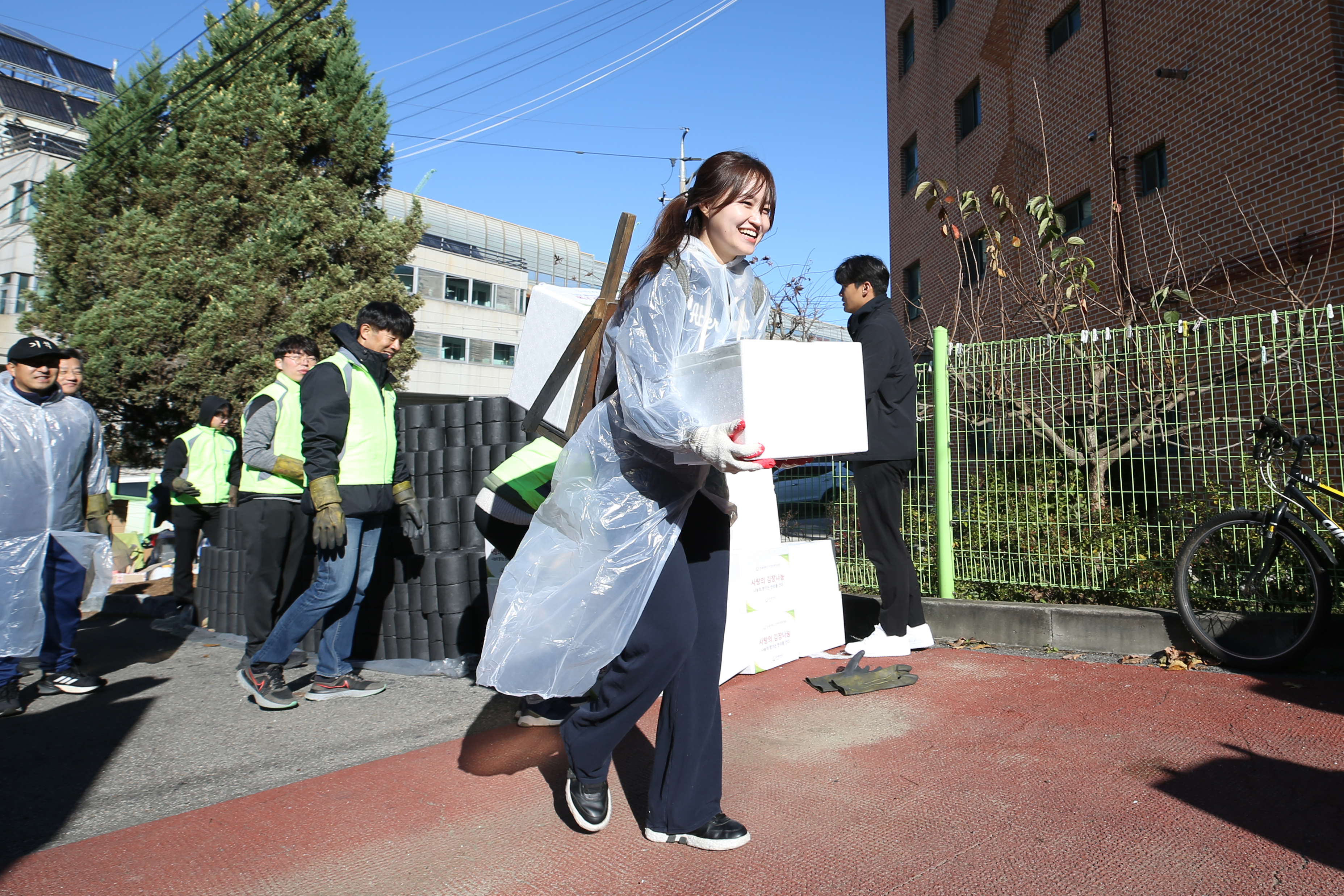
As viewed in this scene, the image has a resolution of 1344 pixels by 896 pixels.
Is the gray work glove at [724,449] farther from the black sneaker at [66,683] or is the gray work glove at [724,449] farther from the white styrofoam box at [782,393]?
the black sneaker at [66,683]

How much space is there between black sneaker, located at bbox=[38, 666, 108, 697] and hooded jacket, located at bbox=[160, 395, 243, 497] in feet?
7.77

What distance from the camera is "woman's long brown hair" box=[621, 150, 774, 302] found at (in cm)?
236

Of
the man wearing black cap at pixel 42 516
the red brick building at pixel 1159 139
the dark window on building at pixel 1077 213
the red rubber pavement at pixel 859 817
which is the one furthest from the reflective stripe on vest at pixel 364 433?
the dark window on building at pixel 1077 213

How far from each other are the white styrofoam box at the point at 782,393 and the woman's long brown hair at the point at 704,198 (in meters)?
0.37

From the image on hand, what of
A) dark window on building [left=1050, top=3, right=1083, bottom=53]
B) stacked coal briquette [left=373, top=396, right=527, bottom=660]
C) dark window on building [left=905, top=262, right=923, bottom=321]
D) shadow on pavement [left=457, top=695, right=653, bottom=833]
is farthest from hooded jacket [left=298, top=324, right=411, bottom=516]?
dark window on building [left=905, top=262, right=923, bottom=321]

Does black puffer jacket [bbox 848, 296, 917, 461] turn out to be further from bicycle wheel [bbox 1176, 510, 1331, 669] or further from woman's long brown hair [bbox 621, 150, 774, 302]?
woman's long brown hair [bbox 621, 150, 774, 302]

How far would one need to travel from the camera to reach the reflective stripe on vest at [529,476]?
3066mm

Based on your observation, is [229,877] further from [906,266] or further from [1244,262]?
[906,266]

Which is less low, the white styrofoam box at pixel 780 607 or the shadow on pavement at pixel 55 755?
the white styrofoam box at pixel 780 607

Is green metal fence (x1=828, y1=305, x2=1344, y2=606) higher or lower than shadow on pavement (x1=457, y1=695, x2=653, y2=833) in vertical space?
higher

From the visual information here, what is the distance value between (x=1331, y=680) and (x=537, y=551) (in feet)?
12.2

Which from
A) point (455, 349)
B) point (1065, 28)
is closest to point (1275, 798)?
point (1065, 28)

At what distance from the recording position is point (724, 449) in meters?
1.96

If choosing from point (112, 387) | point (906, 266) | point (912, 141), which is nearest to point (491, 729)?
point (112, 387)
